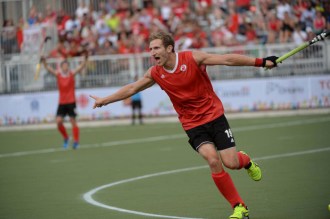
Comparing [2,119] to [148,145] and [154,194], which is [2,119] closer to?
[148,145]

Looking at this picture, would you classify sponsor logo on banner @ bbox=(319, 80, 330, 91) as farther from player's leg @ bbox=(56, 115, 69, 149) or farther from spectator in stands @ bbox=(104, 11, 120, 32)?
player's leg @ bbox=(56, 115, 69, 149)

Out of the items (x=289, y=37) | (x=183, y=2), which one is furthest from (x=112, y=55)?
(x=289, y=37)

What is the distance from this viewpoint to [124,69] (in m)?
27.8

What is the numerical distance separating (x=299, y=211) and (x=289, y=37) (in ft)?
57.6

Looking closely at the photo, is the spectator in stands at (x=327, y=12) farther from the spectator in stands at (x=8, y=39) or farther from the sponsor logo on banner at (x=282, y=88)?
the spectator in stands at (x=8, y=39)

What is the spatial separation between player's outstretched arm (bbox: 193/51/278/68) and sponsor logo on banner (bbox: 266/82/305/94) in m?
16.8

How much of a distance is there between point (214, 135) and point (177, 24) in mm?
19794

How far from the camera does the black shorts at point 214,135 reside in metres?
9.37

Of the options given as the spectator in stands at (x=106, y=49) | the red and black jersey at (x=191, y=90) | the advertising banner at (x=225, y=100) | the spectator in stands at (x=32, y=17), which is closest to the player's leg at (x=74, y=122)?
the advertising banner at (x=225, y=100)

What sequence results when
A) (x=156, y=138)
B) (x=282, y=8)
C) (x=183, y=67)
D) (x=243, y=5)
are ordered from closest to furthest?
(x=183, y=67) → (x=156, y=138) → (x=282, y=8) → (x=243, y=5)

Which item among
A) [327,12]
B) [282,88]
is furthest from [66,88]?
[327,12]

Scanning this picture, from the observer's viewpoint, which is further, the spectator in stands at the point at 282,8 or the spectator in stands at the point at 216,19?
the spectator in stands at the point at 216,19

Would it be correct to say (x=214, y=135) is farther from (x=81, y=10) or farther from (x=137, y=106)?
(x=81, y=10)

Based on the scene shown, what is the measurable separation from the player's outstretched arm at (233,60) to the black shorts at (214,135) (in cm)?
72
